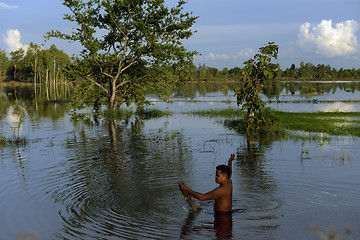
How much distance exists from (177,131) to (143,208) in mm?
14225

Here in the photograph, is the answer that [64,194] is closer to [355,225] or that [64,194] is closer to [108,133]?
[355,225]

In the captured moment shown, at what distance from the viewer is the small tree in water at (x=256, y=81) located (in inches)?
869

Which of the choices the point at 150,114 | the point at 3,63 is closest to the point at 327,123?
the point at 150,114

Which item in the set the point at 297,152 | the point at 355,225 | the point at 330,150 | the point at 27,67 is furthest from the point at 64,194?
the point at 27,67

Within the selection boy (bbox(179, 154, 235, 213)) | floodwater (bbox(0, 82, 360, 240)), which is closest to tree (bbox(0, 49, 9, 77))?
floodwater (bbox(0, 82, 360, 240))

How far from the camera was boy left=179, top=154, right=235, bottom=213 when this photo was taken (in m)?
8.62

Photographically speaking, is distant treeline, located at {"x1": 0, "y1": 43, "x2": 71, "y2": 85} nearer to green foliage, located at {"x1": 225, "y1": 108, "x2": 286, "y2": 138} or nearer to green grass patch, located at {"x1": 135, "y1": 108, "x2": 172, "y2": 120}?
green grass patch, located at {"x1": 135, "y1": 108, "x2": 172, "y2": 120}

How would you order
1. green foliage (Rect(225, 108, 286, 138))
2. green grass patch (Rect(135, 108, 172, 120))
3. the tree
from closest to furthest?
green foliage (Rect(225, 108, 286, 138)), green grass patch (Rect(135, 108, 172, 120)), the tree

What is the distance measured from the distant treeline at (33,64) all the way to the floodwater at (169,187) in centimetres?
12079

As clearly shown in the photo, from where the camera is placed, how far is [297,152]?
16.5 m

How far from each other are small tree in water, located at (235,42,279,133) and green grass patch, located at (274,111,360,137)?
256 cm

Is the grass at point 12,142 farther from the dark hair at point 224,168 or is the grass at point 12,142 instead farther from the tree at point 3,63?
the tree at point 3,63

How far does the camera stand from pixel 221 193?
29.3 feet

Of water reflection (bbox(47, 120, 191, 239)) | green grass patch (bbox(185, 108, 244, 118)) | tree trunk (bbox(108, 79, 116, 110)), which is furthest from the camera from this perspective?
tree trunk (bbox(108, 79, 116, 110))
